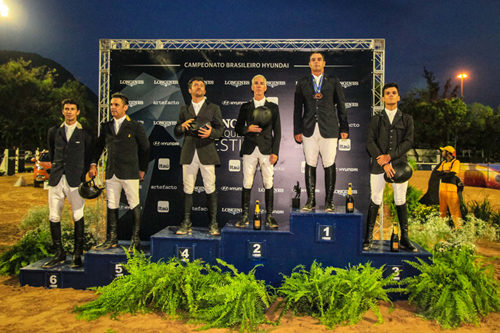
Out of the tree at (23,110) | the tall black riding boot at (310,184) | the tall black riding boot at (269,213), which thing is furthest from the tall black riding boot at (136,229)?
the tree at (23,110)

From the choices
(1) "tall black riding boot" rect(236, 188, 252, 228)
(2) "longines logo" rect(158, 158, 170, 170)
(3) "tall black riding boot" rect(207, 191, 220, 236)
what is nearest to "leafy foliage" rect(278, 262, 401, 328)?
(1) "tall black riding boot" rect(236, 188, 252, 228)

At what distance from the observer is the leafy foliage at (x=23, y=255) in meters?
4.88

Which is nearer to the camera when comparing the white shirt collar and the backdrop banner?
the white shirt collar

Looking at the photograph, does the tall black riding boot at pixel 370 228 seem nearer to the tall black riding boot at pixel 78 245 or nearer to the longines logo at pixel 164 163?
the longines logo at pixel 164 163

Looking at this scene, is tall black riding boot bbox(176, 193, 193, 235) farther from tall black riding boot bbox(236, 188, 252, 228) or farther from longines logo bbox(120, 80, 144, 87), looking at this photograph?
longines logo bbox(120, 80, 144, 87)

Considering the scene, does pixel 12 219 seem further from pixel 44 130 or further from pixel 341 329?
Result: pixel 44 130

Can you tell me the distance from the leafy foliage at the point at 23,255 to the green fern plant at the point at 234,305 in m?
2.85

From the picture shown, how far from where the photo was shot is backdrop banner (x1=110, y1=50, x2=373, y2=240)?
5.97m

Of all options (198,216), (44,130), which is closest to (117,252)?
(198,216)

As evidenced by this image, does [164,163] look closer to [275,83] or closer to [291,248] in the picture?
[275,83]

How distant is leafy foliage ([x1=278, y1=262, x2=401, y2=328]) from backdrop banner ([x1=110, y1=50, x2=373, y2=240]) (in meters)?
2.29

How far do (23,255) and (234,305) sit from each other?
3484 mm

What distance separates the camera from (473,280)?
3754 millimetres

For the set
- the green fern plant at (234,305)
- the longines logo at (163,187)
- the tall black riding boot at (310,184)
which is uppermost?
the tall black riding boot at (310,184)
